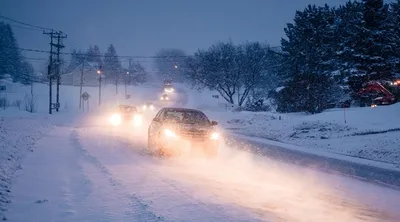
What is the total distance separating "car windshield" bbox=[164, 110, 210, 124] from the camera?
551 inches

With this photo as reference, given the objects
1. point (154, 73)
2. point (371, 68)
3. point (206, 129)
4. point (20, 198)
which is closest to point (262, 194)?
point (20, 198)

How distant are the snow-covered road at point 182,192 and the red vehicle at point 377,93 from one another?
23935 mm

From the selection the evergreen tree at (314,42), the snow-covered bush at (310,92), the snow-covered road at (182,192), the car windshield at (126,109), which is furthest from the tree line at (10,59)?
the snow-covered road at (182,192)

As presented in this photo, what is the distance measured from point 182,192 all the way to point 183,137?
514 cm

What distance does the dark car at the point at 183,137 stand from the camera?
12508 mm

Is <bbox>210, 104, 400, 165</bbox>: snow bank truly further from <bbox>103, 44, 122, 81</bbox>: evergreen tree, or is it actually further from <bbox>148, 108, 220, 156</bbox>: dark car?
<bbox>103, 44, 122, 81</bbox>: evergreen tree

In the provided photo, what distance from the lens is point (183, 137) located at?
12492mm

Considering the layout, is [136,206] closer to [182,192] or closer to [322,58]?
[182,192]

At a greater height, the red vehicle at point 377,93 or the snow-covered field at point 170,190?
the red vehicle at point 377,93

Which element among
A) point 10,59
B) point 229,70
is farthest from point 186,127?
point 10,59

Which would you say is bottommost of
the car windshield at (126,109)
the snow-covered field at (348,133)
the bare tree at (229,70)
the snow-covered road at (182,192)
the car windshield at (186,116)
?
the snow-covered road at (182,192)

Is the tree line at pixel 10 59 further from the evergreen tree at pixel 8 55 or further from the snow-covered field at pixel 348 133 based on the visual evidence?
the snow-covered field at pixel 348 133

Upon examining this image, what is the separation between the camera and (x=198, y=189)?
7746 mm

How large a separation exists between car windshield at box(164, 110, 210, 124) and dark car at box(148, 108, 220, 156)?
5.7 inches
